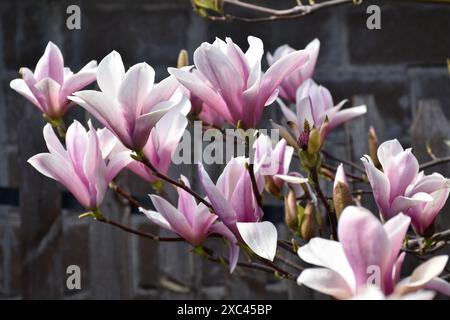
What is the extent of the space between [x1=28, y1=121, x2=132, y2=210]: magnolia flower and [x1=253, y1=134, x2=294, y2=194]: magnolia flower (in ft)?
0.41

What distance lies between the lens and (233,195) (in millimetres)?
714

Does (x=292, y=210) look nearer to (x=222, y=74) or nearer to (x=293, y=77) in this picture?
(x=222, y=74)

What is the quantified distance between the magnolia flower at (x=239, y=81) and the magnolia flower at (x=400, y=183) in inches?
4.1

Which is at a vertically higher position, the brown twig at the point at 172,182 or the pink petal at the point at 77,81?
the pink petal at the point at 77,81

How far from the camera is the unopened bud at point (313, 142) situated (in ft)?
2.35

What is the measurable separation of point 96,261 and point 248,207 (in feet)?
4.15

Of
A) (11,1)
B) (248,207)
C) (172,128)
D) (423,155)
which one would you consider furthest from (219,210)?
(11,1)

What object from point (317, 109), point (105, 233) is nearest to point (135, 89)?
point (317, 109)

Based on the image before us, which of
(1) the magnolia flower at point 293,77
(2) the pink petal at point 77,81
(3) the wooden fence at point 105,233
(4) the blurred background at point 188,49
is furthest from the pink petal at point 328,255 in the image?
(4) the blurred background at point 188,49

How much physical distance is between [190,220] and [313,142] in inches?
5.9

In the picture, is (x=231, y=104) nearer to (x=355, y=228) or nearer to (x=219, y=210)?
(x=219, y=210)

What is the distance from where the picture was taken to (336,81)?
230 centimetres

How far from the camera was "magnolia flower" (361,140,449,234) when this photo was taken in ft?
2.30

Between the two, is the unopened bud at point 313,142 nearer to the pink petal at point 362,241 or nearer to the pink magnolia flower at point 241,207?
the pink magnolia flower at point 241,207
